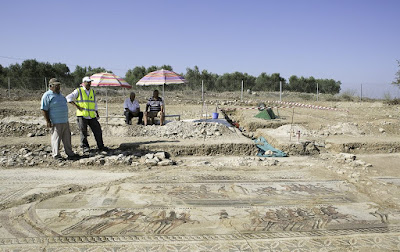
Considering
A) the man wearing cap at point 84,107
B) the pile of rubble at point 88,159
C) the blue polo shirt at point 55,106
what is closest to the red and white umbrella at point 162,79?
the man wearing cap at point 84,107

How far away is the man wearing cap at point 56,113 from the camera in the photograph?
653 cm

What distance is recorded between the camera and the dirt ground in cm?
363

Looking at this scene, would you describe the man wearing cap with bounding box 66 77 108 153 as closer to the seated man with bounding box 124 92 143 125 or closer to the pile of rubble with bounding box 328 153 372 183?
the seated man with bounding box 124 92 143 125

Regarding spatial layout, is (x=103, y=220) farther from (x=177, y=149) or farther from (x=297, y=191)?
(x=177, y=149)

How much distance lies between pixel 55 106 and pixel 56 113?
15 cm

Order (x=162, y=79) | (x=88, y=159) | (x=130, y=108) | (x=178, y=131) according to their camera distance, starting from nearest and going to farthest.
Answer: (x=88, y=159)
(x=178, y=131)
(x=162, y=79)
(x=130, y=108)

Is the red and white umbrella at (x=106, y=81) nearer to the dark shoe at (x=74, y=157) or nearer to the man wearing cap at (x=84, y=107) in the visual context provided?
the man wearing cap at (x=84, y=107)

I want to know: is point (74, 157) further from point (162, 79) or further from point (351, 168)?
point (351, 168)

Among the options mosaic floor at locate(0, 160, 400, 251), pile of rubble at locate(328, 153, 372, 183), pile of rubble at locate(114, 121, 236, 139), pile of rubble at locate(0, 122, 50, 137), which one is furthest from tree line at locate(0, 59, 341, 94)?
mosaic floor at locate(0, 160, 400, 251)

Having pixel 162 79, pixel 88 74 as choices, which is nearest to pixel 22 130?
pixel 162 79

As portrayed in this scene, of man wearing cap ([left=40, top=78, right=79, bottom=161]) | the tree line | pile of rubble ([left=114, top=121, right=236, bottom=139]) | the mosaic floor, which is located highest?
the tree line

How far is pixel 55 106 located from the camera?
663cm

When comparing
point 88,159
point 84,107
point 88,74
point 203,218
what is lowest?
point 203,218

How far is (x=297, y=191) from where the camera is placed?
524 cm
